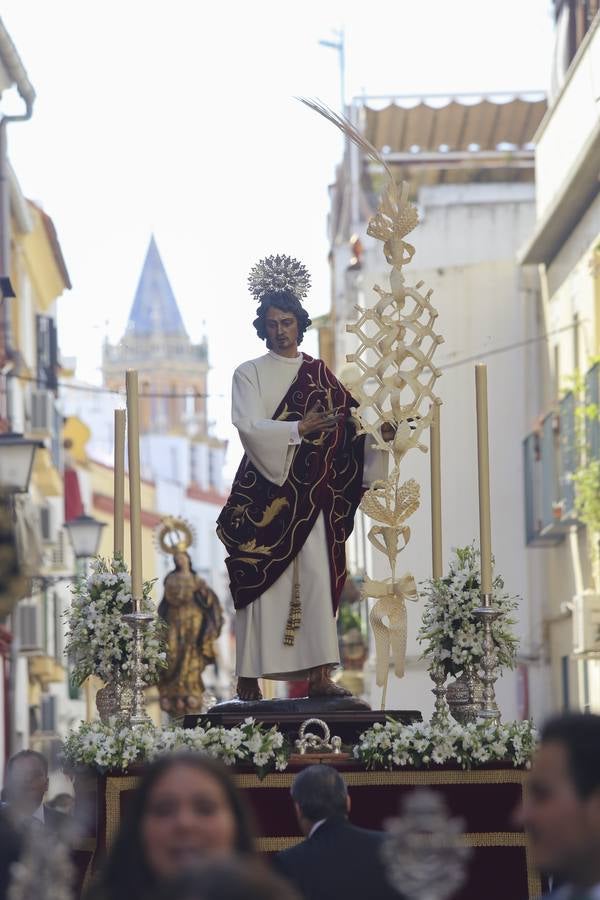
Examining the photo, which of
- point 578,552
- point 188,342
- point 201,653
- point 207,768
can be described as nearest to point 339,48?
point 578,552

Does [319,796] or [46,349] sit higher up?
[46,349]

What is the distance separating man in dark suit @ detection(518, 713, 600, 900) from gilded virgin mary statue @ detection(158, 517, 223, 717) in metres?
11.8

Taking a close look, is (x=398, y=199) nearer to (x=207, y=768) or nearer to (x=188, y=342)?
(x=207, y=768)

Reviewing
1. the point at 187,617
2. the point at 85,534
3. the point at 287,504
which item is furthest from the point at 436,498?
the point at 85,534

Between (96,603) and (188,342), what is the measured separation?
4175 inches

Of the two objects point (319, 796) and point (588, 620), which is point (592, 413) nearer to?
point (588, 620)

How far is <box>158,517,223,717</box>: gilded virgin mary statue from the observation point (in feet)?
52.3

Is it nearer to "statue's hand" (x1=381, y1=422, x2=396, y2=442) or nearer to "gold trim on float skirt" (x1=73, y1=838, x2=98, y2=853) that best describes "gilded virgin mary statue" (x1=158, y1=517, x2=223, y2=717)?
"statue's hand" (x1=381, y1=422, x2=396, y2=442)

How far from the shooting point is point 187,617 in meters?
16.3

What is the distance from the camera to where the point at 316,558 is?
28.0ft

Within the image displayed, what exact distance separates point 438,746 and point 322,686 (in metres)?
0.70

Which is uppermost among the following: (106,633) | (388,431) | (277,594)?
(388,431)

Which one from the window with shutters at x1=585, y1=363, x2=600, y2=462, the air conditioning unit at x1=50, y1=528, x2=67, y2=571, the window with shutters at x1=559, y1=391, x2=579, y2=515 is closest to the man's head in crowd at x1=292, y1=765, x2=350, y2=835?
the window with shutters at x1=585, y1=363, x2=600, y2=462

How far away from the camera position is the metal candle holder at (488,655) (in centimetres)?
840
